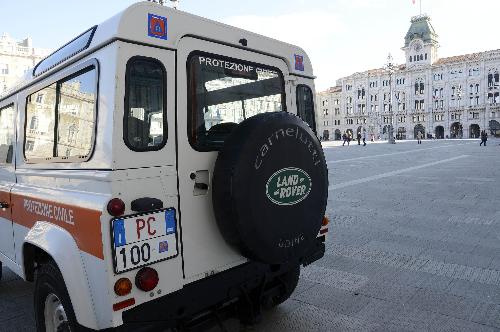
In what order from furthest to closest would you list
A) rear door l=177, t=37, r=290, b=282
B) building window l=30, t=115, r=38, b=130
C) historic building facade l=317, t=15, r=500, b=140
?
historic building facade l=317, t=15, r=500, b=140, building window l=30, t=115, r=38, b=130, rear door l=177, t=37, r=290, b=282

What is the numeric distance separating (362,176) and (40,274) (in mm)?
13092

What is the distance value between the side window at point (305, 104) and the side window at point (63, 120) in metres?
1.92

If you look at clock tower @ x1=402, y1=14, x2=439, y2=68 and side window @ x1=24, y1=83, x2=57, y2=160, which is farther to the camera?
clock tower @ x1=402, y1=14, x2=439, y2=68

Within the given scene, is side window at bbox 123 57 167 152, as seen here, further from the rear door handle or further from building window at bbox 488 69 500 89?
building window at bbox 488 69 500 89

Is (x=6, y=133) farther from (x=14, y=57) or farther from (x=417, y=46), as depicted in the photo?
(x=417, y=46)

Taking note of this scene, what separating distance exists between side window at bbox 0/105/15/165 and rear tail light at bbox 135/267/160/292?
7.42ft

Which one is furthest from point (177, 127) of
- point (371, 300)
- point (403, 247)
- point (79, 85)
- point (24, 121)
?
point (403, 247)

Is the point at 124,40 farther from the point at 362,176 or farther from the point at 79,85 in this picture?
the point at 362,176

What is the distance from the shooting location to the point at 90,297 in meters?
2.34

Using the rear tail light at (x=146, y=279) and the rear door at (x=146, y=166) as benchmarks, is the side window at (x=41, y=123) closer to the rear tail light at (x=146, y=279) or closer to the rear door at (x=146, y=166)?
the rear door at (x=146, y=166)

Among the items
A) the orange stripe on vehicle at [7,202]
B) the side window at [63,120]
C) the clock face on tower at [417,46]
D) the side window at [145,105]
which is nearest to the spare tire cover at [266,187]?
the side window at [145,105]

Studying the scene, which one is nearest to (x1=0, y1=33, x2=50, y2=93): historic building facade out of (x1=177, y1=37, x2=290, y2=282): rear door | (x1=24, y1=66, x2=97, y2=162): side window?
(x1=24, y1=66, x2=97, y2=162): side window

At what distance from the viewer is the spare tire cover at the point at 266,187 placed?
8.36 ft

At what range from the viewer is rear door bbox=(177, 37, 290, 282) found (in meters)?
2.66
